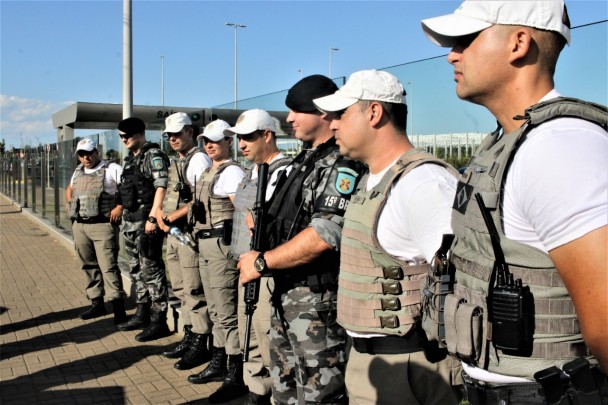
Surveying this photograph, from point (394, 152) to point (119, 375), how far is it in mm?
3746

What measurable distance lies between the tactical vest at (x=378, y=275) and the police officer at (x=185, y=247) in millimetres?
3215

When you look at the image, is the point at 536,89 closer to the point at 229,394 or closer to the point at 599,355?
the point at 599,355

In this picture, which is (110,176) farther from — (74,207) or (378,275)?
(378,275)

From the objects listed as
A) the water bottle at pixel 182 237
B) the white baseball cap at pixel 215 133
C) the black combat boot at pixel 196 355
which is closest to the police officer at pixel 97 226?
the water bottle at pixel 182 237

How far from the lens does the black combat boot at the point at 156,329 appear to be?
20.5ft

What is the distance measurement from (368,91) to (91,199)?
5251 millimetres

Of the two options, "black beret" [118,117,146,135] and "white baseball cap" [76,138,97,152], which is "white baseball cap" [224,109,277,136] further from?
"white baseball cap" [76,138,97,152]

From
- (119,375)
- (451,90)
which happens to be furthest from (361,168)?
(119,375)

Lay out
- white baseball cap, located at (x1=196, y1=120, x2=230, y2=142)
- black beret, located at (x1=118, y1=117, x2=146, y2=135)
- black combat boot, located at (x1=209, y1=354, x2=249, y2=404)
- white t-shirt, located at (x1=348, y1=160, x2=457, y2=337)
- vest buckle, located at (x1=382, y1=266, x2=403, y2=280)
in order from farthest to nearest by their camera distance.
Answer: black beret, located at (x1=118, y1=117, x2=146, y2=135)
white baseball cap, located at (x1=196, y1=120, x2=230, y2=142)
black combat boot, located at (x1=209, y1=354, x2=249, y2=404)
vest buckle, located at (x1=382, y1=266, x2=403, y2=280)
white t-shirt, located at (x1=348, y1=160, x2=457, y2=337)

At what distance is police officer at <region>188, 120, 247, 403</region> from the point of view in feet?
16.3

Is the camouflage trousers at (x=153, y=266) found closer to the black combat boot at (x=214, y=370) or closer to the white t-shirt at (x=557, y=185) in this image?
the black combat boot at (x=214, y=370)

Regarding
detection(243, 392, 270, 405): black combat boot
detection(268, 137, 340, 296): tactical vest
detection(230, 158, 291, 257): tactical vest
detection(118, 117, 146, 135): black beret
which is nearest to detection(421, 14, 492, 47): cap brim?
detection(268, 137, 340, 296): tactical vest

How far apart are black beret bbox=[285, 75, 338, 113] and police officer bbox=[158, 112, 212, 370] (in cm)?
216

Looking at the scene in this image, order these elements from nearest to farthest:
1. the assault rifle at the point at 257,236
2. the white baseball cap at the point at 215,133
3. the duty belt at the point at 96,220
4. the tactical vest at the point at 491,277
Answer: the tactical vest at the point at 491,277 < the assault rifle at the point at 257,236 < the white baseball cap at the point at 215,133 < the duty belt at the point at 96,220
